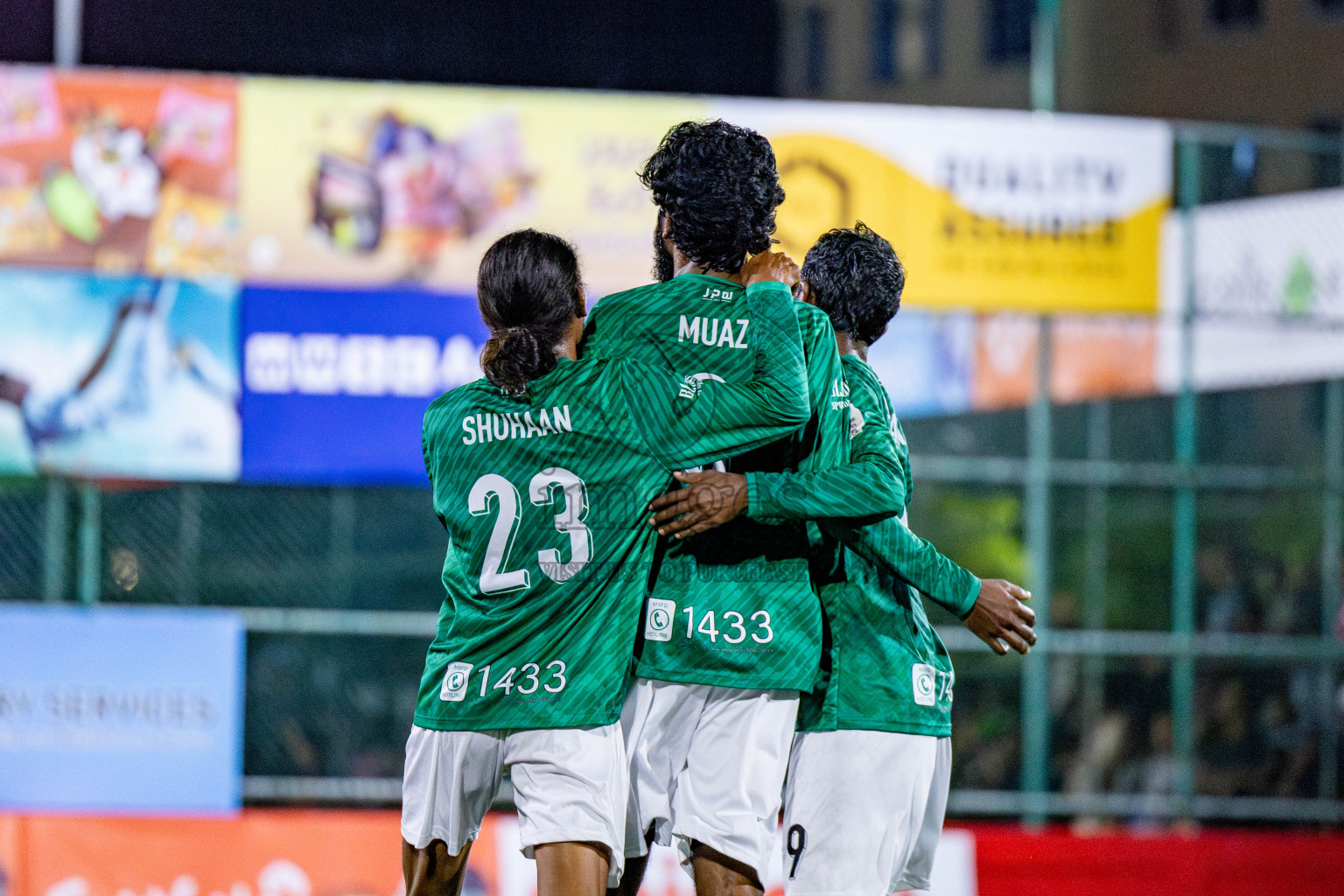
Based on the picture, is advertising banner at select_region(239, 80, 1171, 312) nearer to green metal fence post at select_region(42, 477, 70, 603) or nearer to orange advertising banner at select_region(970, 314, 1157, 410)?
orange advertising banner at select_region(970, 314, 1157, 410)

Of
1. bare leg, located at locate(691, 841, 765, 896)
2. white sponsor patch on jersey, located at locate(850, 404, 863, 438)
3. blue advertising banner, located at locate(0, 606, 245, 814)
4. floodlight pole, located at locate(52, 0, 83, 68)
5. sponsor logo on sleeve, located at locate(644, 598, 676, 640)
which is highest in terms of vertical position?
floodlight pole, located at locate(52, 0, 83, 68)

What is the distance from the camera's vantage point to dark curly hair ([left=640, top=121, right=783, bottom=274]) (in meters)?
3.91

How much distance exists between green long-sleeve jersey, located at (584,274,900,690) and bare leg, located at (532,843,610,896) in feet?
1.36

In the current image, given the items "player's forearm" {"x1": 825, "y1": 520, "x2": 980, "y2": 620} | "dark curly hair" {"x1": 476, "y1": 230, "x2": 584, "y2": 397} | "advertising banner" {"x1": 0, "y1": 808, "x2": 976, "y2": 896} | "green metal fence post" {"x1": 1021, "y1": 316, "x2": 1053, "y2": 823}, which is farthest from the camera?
"green metal fence post" {"x1": 1021, "y1": 316, "x2": 1053, "y2": 823}

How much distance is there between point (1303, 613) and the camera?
1235 cm

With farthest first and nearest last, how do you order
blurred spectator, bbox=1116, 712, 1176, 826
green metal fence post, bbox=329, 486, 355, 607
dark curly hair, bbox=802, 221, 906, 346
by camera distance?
1. green metal fence post, bbox=329, 486, 355, 607
2. blurred spectator, bbox=1116, 712, 1176, 826
3. dark curly hair, bbox=802, 221, 906, 346

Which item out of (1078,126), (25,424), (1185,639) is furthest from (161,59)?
(1185,639)

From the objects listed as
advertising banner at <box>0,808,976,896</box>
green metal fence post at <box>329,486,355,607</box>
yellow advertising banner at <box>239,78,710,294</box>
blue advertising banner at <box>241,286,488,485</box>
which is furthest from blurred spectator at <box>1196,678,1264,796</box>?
green metal fence post at <box>329,486,355,607</box>

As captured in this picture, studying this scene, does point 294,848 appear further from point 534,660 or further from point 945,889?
point 534,660

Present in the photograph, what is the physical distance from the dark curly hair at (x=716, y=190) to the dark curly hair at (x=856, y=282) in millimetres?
311

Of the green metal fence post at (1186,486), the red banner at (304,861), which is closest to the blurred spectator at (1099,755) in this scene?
the green metal fence post at (1186,486)

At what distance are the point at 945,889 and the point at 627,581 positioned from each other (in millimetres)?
5061

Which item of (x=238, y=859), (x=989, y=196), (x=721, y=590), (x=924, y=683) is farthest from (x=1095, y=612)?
(x=721, y=590)

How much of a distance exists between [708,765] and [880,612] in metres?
0.58
